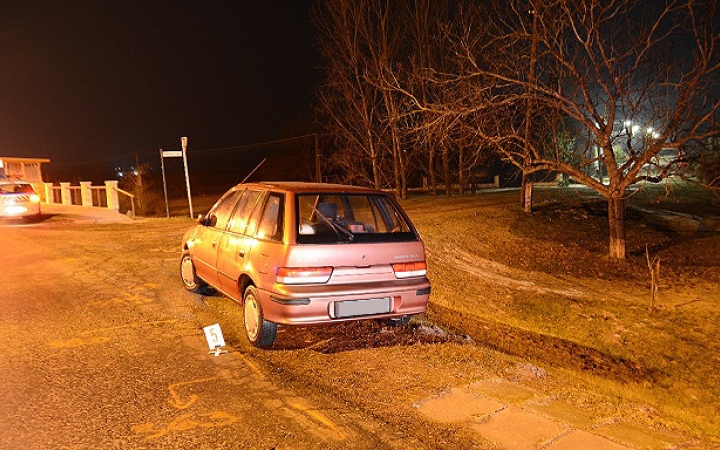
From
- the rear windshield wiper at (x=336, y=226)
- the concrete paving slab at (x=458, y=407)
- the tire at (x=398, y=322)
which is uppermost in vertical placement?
the rear windshield wiper at (x=336, y=226)

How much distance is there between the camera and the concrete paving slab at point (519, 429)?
3791mm

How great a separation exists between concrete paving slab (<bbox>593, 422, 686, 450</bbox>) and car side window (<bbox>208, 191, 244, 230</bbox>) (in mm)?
4719

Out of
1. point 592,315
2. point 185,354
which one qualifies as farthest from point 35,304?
point 592,315

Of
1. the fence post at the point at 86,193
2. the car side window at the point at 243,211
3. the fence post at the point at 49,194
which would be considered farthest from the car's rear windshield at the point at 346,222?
the fence post at the point at 49,194

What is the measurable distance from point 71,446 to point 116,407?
24.7 inches

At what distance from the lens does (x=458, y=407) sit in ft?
14.3

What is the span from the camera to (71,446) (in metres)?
3.66

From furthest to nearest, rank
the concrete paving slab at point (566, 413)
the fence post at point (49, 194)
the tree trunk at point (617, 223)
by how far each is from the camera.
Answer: the fence post at point (49, 194), the tree trunk at point (617, 223), the concrete paving slab at point (566, 413)

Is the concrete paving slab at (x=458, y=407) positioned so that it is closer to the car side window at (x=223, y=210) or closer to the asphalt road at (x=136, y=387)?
the asphalt road at (x=136, y=387)

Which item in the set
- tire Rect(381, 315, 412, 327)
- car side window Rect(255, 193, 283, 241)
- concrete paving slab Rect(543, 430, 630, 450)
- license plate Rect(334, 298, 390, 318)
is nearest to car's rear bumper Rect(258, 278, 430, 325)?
license plate Rect(334, 298, 390, 318)

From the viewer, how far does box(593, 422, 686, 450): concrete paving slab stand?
151 inches

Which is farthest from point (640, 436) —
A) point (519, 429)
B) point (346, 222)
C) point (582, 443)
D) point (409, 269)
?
point (346, 222)

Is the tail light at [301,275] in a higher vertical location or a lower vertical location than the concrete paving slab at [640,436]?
higher

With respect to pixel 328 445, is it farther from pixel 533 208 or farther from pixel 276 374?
pixel 533 208
